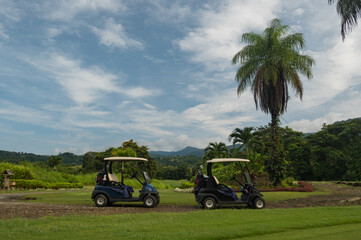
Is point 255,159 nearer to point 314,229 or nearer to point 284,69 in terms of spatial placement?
point 284,69

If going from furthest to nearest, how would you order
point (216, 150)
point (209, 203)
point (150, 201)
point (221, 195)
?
point (216, 150) → point (150, 201) → point (221, 195) → point (209, 203)

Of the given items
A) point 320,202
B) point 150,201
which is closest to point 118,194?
point 150,201

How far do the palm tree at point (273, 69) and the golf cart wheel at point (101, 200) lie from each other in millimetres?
13910

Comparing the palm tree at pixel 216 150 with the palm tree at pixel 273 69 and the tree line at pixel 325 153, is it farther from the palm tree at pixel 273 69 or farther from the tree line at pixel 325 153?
the palm tree at pixel 273 69

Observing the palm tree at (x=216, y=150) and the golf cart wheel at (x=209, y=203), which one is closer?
the golf cart wheel at (x=209, y=203)

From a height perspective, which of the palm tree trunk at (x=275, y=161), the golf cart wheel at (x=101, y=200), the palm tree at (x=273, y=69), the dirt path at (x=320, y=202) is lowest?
the dirt path at (x=320, y=202)

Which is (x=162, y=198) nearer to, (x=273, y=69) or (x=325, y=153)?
(x=273, y=69)

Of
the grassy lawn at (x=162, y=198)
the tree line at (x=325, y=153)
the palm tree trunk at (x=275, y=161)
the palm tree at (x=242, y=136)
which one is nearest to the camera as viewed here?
the grassy lawn at (x=162, y=198)

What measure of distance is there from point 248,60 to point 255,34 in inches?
86.5

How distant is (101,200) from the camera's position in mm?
12109

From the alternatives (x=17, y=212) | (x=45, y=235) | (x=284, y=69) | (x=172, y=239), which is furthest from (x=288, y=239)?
(x=284, y=69)

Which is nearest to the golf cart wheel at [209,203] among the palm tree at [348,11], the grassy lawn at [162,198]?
the grassy lawn at [162,198]

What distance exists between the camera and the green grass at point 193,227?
6219 mm

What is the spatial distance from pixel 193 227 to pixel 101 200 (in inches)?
238
